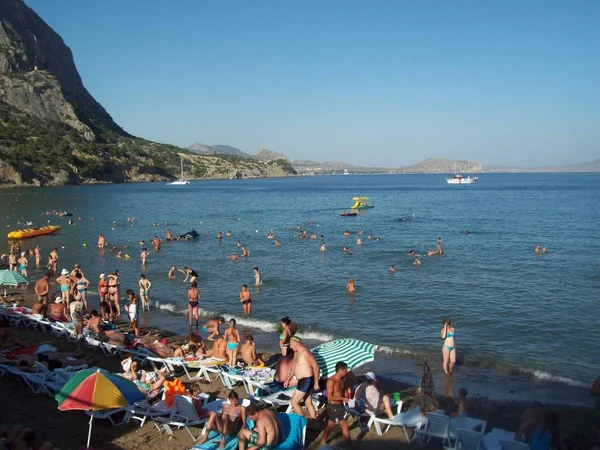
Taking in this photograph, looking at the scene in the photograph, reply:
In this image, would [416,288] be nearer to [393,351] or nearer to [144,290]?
[393,351]

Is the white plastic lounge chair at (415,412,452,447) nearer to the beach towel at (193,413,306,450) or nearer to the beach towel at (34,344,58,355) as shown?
the beach towel at (193,413,306,450)

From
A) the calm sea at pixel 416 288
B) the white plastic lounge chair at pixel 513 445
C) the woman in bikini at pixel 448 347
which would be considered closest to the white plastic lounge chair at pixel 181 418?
the white plastic lounge chair at pixel 513 445

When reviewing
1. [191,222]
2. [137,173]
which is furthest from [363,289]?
[137,173]

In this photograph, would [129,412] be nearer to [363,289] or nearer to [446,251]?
[363,289]

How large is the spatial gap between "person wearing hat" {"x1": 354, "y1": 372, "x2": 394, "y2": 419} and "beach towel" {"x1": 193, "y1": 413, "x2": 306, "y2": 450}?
1.44 m

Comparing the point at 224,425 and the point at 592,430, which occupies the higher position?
the point at 224,425

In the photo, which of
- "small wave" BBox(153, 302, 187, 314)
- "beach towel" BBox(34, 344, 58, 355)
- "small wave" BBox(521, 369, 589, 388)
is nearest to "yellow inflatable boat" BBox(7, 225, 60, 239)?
"small wave" BBox(153, 302, 187, 314)

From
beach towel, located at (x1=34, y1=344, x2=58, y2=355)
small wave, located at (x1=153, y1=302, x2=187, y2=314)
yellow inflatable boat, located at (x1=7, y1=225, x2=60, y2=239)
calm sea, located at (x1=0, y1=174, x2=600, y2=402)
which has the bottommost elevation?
small wave, located at (x1=153, y1=302, x2=187, y2=314)

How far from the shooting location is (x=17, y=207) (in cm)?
5925

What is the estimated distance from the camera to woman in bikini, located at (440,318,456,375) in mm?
11641

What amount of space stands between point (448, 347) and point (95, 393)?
7.72 m

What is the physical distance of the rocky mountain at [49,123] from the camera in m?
110

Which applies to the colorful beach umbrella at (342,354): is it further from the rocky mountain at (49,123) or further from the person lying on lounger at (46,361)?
the rocky mountain at (49,123)

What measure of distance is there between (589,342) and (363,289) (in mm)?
8989
